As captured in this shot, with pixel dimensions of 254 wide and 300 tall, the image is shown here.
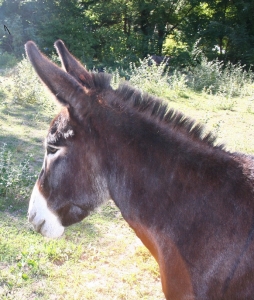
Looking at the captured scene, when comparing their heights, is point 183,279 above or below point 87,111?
below

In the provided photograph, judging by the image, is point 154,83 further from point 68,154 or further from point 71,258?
point 68,154

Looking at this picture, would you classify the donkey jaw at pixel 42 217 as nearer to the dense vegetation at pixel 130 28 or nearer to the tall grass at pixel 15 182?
the tall grass at pixel 15 182

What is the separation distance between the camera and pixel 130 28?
25.4m

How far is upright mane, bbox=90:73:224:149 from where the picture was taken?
1.94 metres

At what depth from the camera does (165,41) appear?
2417cm

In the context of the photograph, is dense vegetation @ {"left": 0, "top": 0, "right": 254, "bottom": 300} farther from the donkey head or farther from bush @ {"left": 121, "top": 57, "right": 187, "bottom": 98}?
the donkey head

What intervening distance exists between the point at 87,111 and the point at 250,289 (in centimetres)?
123

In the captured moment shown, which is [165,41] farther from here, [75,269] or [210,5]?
[75,269]

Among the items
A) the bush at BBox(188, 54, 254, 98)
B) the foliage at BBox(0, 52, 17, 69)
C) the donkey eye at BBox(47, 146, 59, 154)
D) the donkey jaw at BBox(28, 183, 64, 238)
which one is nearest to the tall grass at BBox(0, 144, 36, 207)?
the donkey jaw at BBox(28, 183, 64, 238)

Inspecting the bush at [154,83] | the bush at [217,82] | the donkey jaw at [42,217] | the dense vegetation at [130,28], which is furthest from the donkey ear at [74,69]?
the dense vegetation at [130,28]

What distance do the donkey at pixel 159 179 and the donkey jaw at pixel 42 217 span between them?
7 centimetres

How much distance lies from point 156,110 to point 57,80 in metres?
0.58

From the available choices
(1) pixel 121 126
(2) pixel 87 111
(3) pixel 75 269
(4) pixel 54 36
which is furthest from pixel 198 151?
(4) pixel 54 36

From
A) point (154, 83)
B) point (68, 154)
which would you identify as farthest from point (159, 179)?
point (154, 83)
